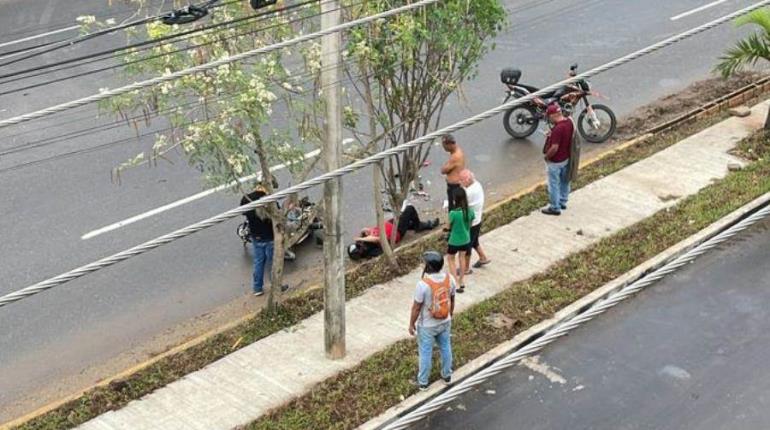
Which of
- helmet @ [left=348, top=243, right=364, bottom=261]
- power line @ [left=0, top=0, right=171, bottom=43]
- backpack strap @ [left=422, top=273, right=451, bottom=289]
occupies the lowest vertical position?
helmet @ [left=348, top=243, right=364, bottom=261]

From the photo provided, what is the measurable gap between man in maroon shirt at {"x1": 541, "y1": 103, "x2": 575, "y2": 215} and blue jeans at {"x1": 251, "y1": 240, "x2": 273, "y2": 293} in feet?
11.5

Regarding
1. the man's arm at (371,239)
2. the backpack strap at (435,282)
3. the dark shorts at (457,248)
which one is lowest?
the man's arm at (371,239)

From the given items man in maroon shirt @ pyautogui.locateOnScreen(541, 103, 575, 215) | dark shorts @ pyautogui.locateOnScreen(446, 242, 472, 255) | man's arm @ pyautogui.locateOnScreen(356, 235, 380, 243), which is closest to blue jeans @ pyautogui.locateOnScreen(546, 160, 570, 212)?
man in maroon shirt @ pyautogui.locateOnScreen(541, 103, 575, 215)

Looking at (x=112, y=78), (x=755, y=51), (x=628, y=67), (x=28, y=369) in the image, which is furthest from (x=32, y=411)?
(x=628, y=67)

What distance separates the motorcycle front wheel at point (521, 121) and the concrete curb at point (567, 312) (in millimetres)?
3501

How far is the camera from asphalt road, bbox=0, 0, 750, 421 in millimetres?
9711

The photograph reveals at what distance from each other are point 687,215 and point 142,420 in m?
6.79

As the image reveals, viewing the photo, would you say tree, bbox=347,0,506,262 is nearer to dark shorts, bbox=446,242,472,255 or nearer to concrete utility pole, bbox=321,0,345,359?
dark shorts, bbox=446,242,472,255

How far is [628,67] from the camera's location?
16406mm

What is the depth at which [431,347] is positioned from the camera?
27.1ft

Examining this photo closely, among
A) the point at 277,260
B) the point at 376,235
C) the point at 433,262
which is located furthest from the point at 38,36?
the point at 433,262

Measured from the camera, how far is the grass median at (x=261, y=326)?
27.6 ft

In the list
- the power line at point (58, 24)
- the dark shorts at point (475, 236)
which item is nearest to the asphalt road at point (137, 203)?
the power line at point (58, 24)

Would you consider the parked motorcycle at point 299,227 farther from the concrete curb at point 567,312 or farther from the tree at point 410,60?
the concrete curb at point 567,312
